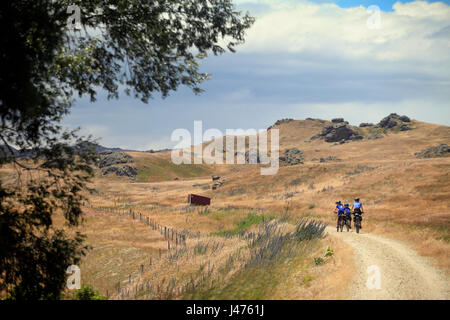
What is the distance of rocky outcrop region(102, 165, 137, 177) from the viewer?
108 metres

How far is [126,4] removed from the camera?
9320mm

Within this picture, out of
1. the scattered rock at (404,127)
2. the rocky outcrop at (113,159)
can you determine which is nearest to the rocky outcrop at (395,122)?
the scattered rock at (404,127)

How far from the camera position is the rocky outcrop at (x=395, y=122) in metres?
144

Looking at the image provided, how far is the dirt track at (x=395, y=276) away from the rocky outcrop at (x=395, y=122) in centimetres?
15352

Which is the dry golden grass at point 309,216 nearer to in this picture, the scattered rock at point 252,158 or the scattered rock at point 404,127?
the scattered rock at point 252,158

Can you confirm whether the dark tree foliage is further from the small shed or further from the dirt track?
the small shed

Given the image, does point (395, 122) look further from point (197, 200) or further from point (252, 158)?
point (197, 200)

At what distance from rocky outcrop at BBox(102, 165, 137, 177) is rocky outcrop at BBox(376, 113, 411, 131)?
131016 millimetres

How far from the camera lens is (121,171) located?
358ft

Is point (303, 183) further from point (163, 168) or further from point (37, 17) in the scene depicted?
point (163, 168)

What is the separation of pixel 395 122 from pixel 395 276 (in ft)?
546
